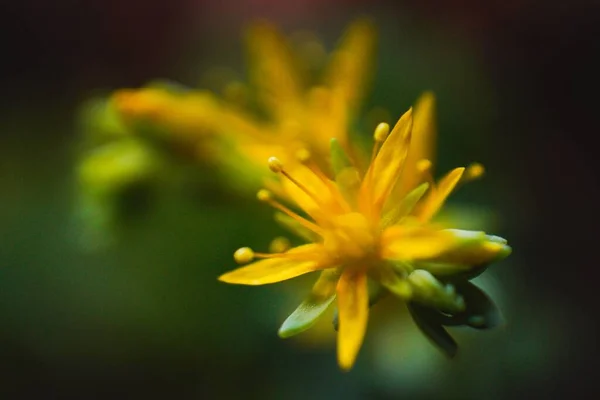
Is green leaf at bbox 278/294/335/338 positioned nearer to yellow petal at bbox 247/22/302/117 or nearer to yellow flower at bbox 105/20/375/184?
yellow flower at bbox 105/20/375/184

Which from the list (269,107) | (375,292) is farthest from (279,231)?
(375,292)

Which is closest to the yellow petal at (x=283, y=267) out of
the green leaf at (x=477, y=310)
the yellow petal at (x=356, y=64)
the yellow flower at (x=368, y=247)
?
the yellow flower at (x=368, y=247)

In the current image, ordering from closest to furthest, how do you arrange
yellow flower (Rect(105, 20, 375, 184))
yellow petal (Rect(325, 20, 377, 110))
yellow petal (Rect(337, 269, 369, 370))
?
yellow petal (Rect(337, 269, 369, 370)), yellow flower (Rect(105, 20, 375, 184)), yellow petal (Rect(325, 20, 377, 110))

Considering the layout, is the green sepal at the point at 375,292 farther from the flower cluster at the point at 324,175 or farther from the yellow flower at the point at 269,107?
the yellow flower at the point at 269,107

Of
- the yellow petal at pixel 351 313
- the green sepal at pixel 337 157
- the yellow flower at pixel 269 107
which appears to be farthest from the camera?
the yellow flower at pixel 269 107

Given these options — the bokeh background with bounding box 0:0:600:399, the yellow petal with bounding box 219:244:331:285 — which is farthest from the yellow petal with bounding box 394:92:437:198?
the bokeh background with bounding box 0:0:600:399
